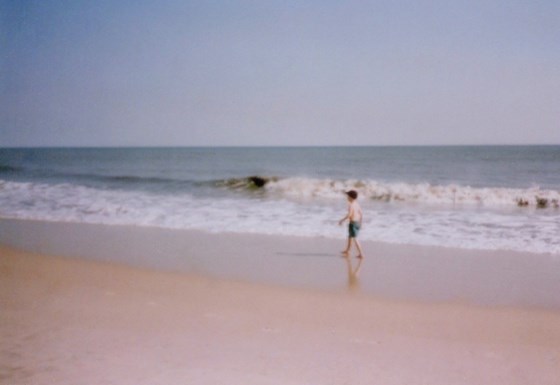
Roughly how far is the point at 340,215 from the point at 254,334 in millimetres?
11253

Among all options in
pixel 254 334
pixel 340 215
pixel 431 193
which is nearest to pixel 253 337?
pixel 254 334

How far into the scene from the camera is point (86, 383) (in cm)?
412

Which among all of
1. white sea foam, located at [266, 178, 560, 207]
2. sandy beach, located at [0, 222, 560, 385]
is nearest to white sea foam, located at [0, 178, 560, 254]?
white sea foam, located at [266, 178, 560, 207]

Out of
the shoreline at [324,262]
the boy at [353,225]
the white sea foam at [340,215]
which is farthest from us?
the white sea foam at [340,215]

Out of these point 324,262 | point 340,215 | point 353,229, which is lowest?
point 324,262

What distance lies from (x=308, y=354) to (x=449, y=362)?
141cm

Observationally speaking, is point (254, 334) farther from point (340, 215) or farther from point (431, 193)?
point (431, 193)

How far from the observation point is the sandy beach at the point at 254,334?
175 inches

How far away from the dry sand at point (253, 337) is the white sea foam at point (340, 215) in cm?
539

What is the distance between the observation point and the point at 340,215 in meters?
16.5

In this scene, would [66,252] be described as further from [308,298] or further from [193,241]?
[308,298]

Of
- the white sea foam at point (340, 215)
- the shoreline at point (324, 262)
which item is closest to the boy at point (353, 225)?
the shoreline at point (324, 262)

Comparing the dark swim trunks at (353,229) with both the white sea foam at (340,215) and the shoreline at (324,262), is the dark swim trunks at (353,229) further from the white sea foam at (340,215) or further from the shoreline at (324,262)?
the white sea foam at (340,215)

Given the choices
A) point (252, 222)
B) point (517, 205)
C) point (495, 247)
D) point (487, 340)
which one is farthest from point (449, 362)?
point (517, 205)
